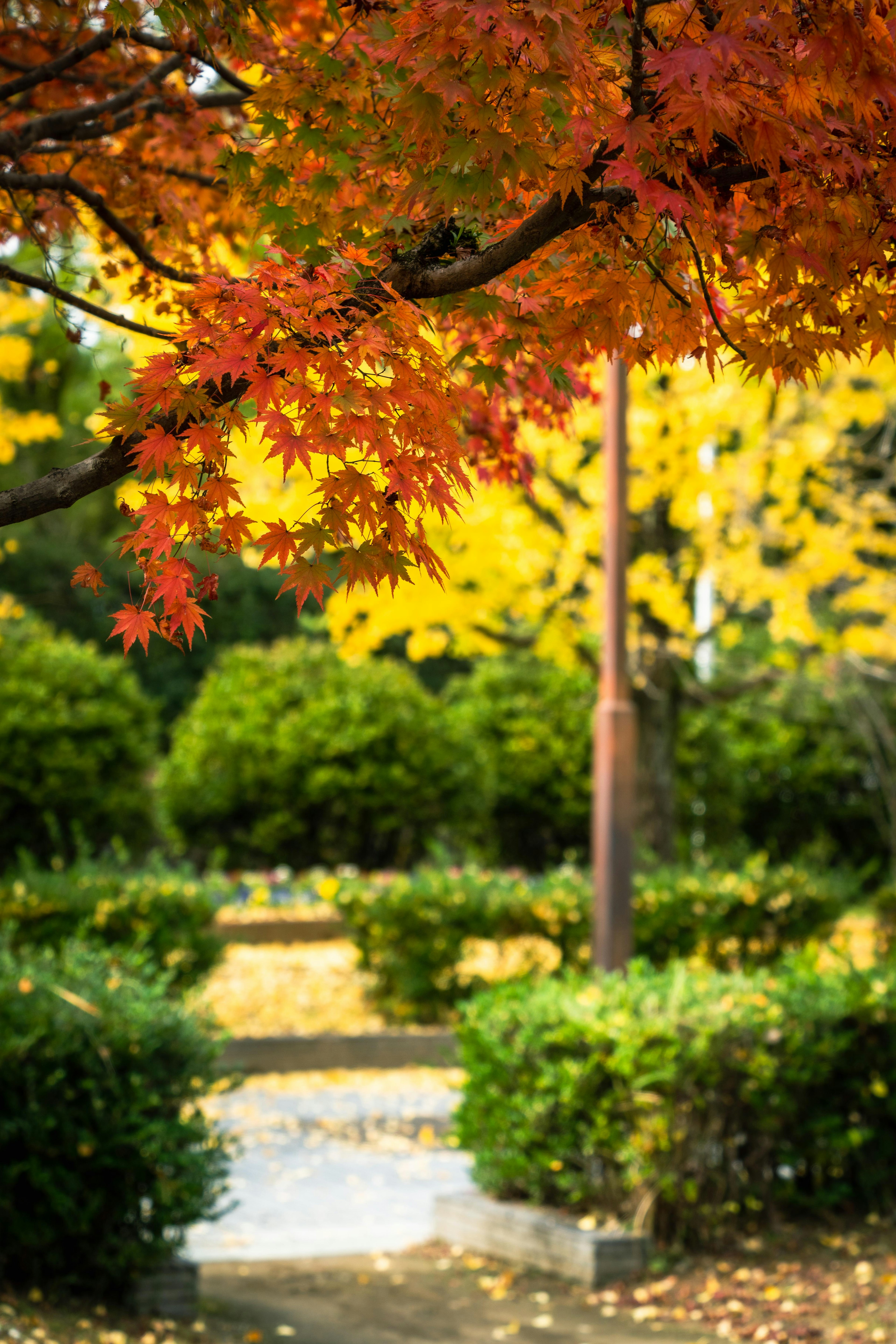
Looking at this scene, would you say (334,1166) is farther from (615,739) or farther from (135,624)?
(135,624)

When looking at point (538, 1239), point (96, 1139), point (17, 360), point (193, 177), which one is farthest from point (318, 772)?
point (193, 177)

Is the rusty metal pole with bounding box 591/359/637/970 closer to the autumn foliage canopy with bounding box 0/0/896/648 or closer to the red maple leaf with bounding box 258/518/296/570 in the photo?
the autumn foliage canopy with bounding box 0/0/896/648

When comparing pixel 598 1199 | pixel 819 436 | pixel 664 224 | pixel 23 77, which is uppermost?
pixel 819 436

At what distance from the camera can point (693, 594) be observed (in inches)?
484

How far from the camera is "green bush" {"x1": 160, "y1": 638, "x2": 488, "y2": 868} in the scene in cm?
1359

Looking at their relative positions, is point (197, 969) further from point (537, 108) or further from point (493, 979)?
point (537, 108)

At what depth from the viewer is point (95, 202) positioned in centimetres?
348

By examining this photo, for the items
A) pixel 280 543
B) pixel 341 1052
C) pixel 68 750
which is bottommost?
pixel 341 1052

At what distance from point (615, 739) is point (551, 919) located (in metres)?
2.46

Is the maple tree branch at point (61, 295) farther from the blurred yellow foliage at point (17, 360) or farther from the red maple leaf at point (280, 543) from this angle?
the blurred yellow foliage at point (17, 360)

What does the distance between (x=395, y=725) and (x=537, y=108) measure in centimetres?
1156

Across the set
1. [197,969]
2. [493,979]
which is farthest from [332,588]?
[493,979]

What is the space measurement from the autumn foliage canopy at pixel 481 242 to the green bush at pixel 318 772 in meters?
10.8

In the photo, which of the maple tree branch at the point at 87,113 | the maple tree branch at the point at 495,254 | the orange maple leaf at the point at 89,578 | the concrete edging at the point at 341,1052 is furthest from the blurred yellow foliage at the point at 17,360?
the orange maple leaf at the point at 89,578
